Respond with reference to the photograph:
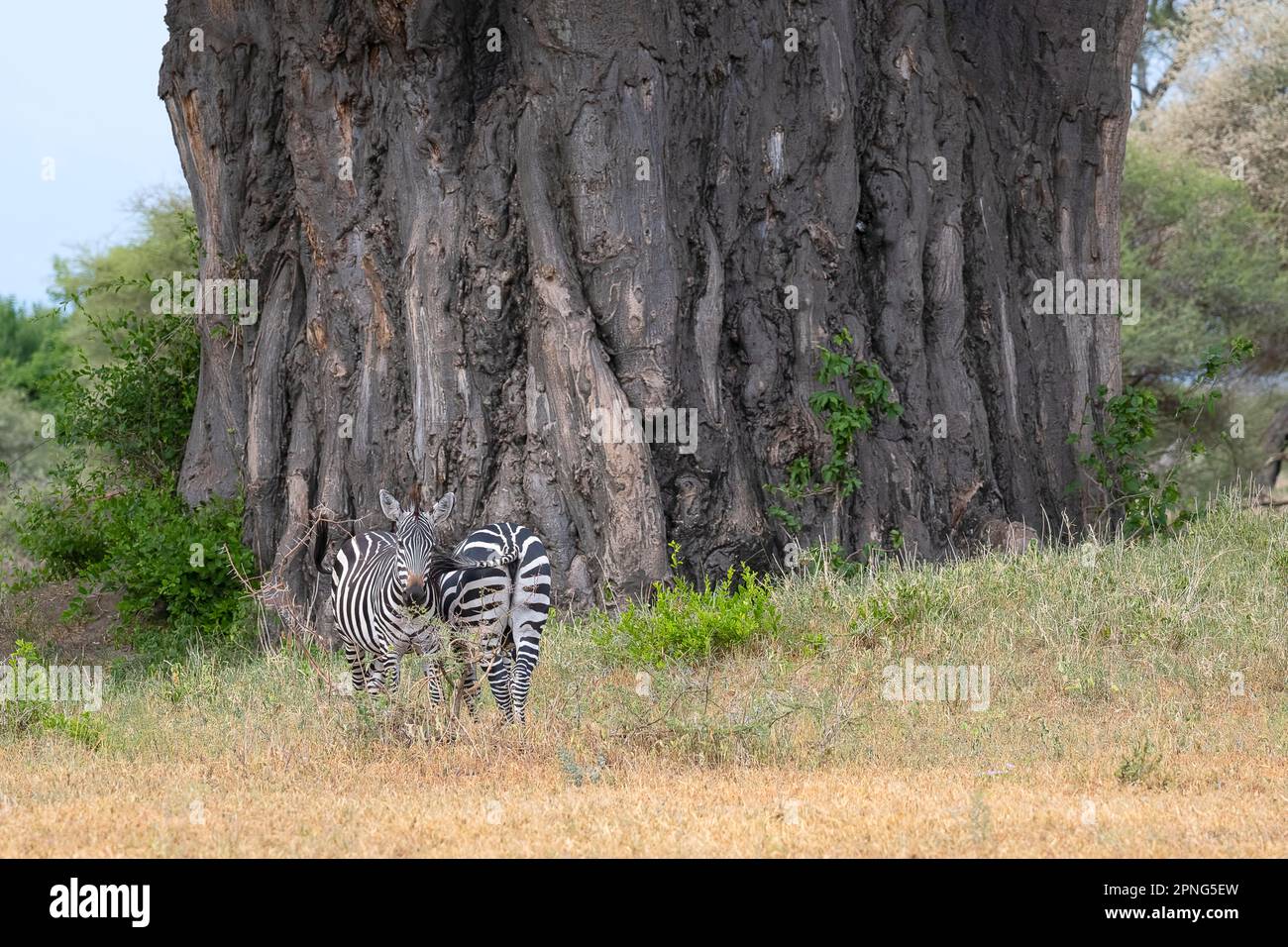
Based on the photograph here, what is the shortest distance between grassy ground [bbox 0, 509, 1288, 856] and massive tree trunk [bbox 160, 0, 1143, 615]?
64.6 inches

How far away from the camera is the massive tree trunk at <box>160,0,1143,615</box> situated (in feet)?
40.8

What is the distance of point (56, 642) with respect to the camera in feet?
48.3

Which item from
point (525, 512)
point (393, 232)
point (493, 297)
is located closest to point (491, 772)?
point (525, 512)

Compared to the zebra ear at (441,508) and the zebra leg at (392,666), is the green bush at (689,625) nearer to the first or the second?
the zebra leg at (392,666)

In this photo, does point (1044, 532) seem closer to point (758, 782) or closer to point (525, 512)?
point (525, 512)

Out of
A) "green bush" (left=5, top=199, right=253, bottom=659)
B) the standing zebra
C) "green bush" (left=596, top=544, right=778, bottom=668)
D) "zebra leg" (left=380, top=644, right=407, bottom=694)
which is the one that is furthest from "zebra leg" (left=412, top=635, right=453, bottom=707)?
"green bush" (left=5, top=199, right=253, bottom=659)

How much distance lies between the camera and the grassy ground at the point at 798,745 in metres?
6.63

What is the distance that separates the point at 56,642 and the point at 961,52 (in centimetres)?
1081

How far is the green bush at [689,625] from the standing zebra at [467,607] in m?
2.01

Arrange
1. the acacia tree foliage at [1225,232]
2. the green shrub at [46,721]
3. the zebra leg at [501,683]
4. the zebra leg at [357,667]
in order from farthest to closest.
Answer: the acacia tree foliage at [1225,232] < the zebra leg at [357,667] < the green shrub at [46,721] < the zebra leg at [501,683]

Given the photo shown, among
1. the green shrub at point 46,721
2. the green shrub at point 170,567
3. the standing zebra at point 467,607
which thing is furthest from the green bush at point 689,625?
the green shrub at point 170,567

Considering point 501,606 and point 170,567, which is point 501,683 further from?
point 170,567

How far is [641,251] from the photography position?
488 inches

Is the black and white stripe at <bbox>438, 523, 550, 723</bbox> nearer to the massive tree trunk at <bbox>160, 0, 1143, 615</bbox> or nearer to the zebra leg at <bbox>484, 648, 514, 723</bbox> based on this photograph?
the zebra leg at <bbox>484, 648, 514, 723</bbox>
